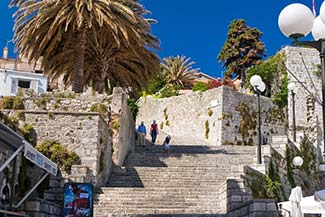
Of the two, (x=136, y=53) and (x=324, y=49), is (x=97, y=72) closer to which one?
(x=136, y=53)

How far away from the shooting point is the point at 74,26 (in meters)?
23.0

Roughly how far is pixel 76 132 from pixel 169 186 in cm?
397

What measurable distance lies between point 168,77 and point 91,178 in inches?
1503

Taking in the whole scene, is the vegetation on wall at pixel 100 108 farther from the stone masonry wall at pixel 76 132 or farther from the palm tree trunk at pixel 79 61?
the stone masonry wall at pixel 76 132

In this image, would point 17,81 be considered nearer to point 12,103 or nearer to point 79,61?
point 79,61

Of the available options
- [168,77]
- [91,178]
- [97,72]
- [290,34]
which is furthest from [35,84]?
[290,34]

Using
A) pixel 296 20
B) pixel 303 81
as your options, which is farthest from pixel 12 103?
pixel 303 81

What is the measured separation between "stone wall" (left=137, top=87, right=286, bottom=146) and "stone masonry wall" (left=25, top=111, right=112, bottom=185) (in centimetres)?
1340

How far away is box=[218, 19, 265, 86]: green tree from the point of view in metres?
46.8

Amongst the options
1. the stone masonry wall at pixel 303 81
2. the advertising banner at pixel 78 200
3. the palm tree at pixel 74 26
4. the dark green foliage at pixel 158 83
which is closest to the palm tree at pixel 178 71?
the dark green foliage at pixel 158 83

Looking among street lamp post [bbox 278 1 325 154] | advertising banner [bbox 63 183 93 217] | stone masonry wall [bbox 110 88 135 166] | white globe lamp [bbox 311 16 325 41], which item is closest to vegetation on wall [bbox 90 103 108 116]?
stone masonry wall [bbox 110 88 135 166]

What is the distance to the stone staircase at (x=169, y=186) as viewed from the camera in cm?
1503

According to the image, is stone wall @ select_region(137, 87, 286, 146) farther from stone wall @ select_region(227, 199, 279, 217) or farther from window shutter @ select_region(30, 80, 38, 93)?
stone wall @ select_region(227, 199, 279, 217)

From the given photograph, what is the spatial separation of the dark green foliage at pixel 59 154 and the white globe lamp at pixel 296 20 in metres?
11.5
